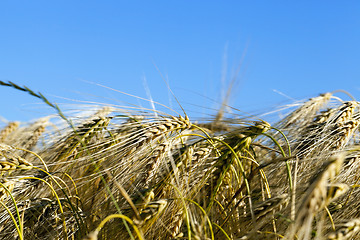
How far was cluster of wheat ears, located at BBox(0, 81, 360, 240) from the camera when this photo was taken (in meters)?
1.09

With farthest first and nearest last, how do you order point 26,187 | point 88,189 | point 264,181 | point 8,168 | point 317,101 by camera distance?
point 317,101
point 88,189
point 26,187
point 264,181
point 8,168

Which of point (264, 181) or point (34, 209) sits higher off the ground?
point (264, 181)

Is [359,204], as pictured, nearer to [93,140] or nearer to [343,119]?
[343,119]

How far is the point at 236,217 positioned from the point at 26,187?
0.75m

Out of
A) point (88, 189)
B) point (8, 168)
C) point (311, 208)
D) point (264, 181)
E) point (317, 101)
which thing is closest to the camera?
point (311, 208)

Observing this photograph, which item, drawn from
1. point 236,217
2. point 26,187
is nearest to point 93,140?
point 26,187

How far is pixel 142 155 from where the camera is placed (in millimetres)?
1376

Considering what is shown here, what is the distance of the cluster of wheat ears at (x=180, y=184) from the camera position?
109 centimetres

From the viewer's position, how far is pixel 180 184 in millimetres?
1317

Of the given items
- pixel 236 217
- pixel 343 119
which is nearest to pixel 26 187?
pixel 236 217

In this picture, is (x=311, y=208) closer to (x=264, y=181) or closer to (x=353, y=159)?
Answer: (x=264, y=181)

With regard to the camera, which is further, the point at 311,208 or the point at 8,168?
the point at 8,168

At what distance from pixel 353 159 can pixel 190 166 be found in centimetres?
59

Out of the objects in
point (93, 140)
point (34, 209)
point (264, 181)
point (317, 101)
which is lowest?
point (34, 209)
